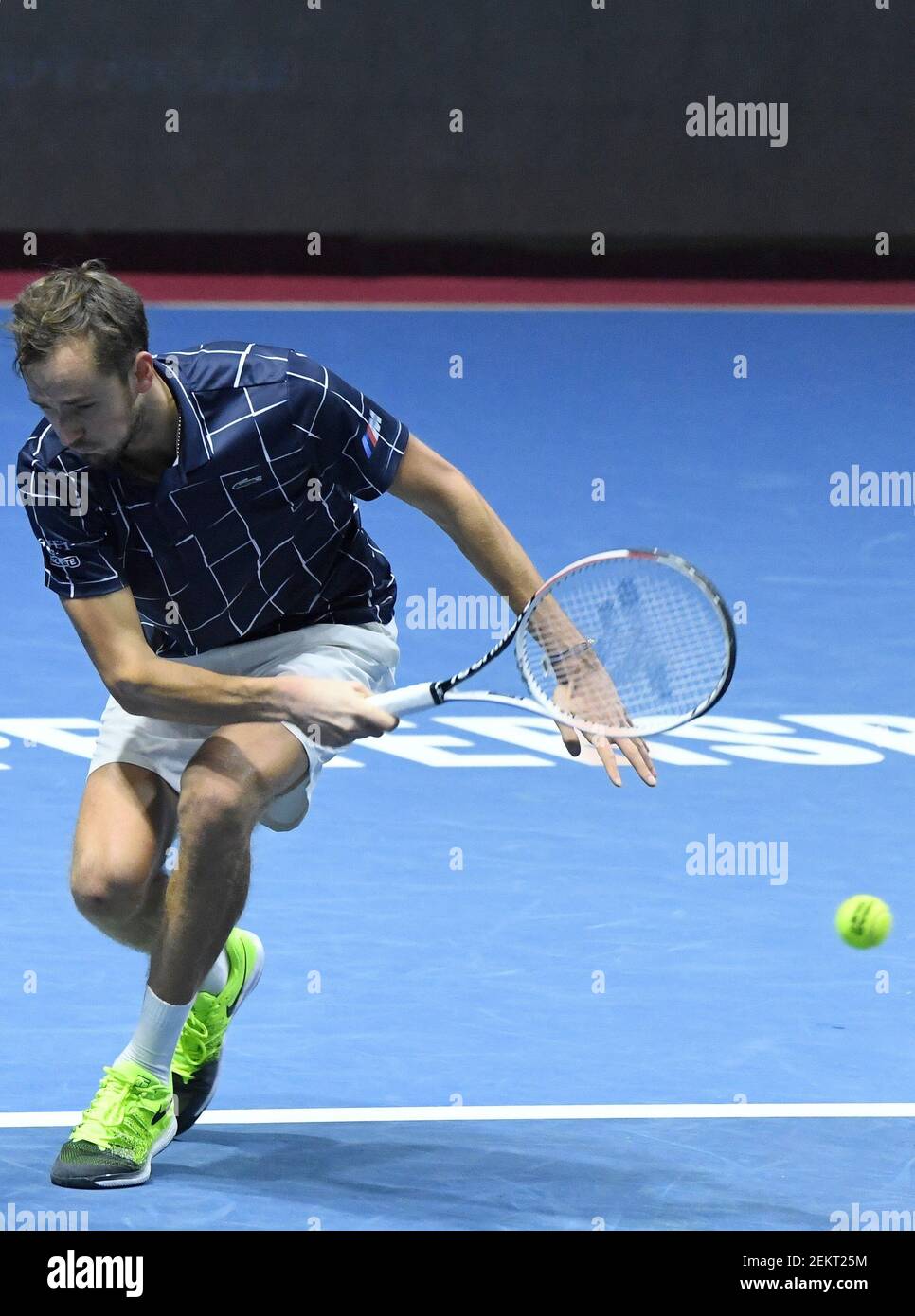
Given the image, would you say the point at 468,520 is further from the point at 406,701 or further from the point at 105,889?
the point at 105,889

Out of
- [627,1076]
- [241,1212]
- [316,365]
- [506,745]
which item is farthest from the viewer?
[506,745]

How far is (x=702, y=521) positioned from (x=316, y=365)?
→ 16.8 ft

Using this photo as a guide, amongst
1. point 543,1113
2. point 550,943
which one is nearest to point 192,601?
point 543,1113

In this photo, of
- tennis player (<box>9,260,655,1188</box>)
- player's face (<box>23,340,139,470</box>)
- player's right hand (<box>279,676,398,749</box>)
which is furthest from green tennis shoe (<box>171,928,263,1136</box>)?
player's face (<box>23,340,139,470</box>)

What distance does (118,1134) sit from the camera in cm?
424

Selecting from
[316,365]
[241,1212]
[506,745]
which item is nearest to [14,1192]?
[241,1212]

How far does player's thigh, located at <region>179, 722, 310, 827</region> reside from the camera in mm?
4176

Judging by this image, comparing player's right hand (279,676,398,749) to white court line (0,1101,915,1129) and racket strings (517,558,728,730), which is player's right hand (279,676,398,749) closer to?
racket strings (517,558,728,730)

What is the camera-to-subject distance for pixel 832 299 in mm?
13617

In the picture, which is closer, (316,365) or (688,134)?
(316,365)

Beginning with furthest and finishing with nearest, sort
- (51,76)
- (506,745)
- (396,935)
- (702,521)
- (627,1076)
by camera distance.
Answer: (51,76) → (702,521) → (506,745) → (396,935) → (627,1076)

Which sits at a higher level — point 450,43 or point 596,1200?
point 450,43

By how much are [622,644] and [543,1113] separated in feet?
3.64

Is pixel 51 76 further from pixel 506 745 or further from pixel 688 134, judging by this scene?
pixel 506 745
